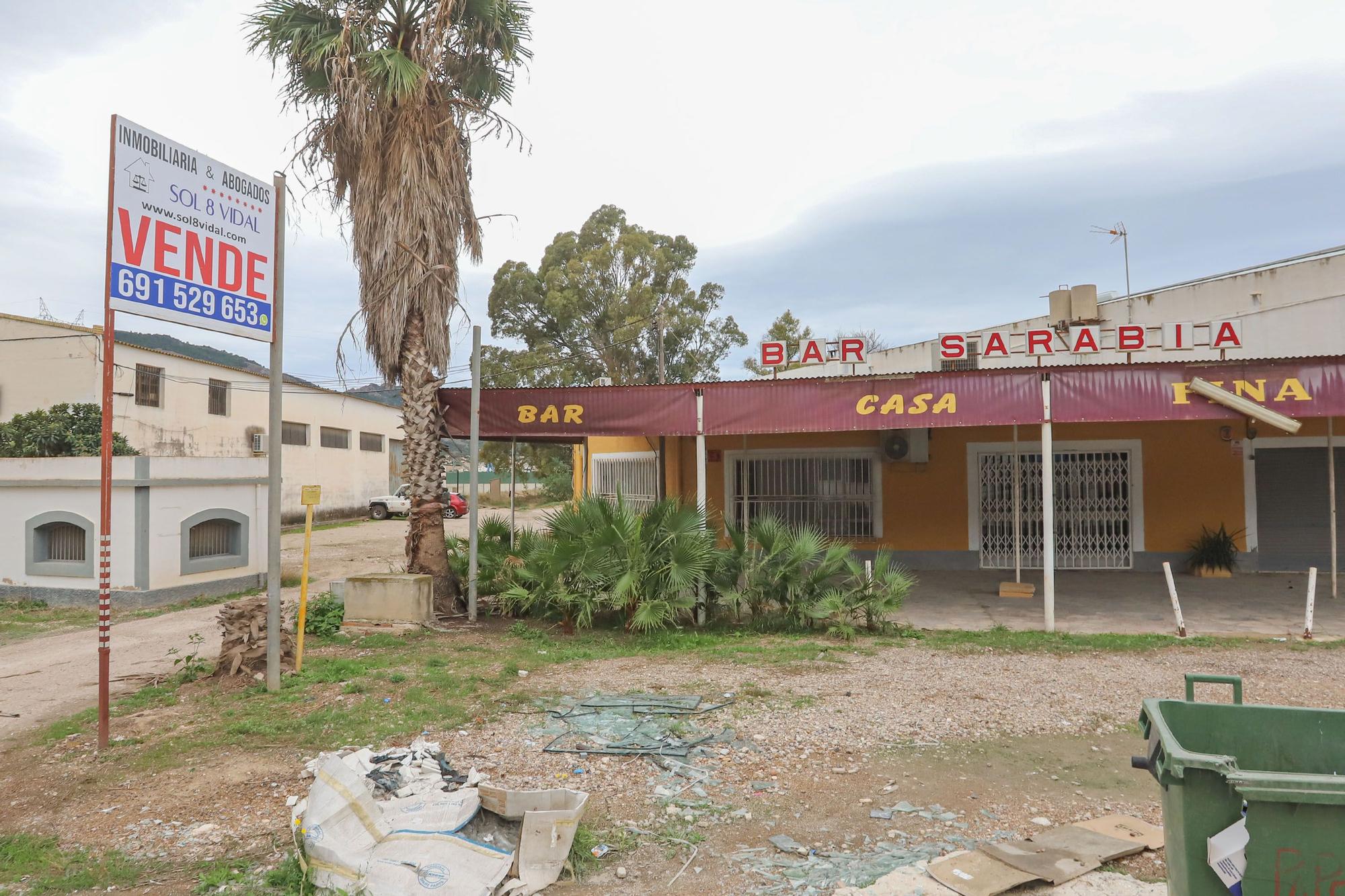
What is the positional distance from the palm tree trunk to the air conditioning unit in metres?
7.59

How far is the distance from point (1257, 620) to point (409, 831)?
33.4 feet

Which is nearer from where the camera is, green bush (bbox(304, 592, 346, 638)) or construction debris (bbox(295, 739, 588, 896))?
construction debris (bbox(295, 739, 588, 896))

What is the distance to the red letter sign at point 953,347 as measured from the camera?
39.4 ft

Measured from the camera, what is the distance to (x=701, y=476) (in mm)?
10102

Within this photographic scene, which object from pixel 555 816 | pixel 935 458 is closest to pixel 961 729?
pixel 555 816

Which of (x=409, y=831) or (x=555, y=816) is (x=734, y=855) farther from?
(x=409, y=831)

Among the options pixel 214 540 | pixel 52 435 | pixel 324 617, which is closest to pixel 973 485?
pixel 324 617

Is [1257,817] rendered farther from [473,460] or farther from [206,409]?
[206,409]

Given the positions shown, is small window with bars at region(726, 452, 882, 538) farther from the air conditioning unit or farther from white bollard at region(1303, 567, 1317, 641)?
white bollard at region(1303, 567, 1317, 641)

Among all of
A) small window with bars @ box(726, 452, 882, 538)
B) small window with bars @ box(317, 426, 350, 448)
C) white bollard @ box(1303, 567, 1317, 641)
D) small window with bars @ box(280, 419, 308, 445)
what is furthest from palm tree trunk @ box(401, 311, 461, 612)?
small window with bars @ box(317, 426, 350, 448)

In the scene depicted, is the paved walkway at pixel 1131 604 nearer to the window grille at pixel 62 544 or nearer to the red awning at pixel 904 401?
the red awning at pixel 904 401

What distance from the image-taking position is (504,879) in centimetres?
379

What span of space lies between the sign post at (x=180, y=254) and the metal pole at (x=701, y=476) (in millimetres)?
4575

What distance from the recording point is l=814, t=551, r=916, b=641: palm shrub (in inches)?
368
